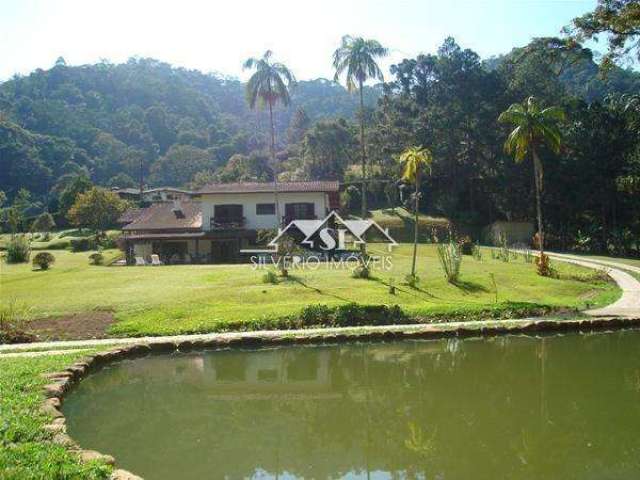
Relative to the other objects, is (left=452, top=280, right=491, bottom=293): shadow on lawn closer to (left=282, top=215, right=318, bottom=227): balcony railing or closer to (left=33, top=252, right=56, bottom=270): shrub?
(left=282, top=215, right=318, bottom=227): balcony railing

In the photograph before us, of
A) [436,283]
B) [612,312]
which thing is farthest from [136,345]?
[612,312]

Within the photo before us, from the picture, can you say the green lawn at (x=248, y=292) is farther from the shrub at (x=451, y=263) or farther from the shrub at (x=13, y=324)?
the shrub at (x=13, y=324)

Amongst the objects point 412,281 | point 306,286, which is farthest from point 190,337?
point 412,281

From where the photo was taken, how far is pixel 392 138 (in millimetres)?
55844

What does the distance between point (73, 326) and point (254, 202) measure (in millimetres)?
23166

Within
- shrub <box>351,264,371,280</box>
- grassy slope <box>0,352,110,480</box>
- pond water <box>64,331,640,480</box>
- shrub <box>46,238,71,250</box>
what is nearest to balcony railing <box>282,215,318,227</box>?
shrub <box>351,264,371,280</box>

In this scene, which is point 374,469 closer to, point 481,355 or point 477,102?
point 481,355

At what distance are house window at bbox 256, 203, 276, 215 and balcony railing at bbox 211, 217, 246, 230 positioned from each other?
4.07 feet

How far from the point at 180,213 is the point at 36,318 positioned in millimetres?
25257

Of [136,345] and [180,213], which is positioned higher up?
[180,213]

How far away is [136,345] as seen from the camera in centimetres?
1497

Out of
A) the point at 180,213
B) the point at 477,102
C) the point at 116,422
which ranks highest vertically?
the point at 477,102

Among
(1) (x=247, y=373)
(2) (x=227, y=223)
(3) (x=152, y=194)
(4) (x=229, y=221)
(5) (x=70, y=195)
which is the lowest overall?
(1) (x=247, y=373)

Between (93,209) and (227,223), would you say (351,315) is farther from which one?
(93,209)
